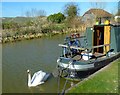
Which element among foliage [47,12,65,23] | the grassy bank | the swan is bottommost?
the swan

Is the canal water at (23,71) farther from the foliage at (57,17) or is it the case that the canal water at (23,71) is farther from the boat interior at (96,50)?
the foliage at (57,17)

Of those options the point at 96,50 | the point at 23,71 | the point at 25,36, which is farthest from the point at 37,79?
the point at 25,36

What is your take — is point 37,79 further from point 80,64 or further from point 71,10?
point 71,10

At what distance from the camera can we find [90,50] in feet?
43.8

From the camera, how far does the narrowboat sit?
12133mm

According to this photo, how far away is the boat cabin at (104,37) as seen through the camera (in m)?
14.0

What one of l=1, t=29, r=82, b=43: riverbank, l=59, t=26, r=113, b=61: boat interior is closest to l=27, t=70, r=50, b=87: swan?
l=59, t=26, r=113, b=61: boat interior

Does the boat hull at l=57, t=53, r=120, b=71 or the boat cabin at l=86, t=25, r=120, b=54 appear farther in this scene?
the boat cabin at l=86, t=25, r=120, b=54

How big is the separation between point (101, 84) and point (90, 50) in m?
3.96

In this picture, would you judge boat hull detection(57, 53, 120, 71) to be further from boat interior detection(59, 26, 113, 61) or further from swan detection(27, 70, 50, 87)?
swan detection(27, 70, 50, 87)

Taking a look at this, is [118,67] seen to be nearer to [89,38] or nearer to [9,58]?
[89,38]

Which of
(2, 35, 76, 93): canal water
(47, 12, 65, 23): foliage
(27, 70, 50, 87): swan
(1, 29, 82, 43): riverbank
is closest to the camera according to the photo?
(2, 35, 76, 93): canal water

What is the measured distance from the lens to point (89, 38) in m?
14.6

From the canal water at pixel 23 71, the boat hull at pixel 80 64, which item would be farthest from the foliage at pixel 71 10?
the boat hull at pixel 80 64
